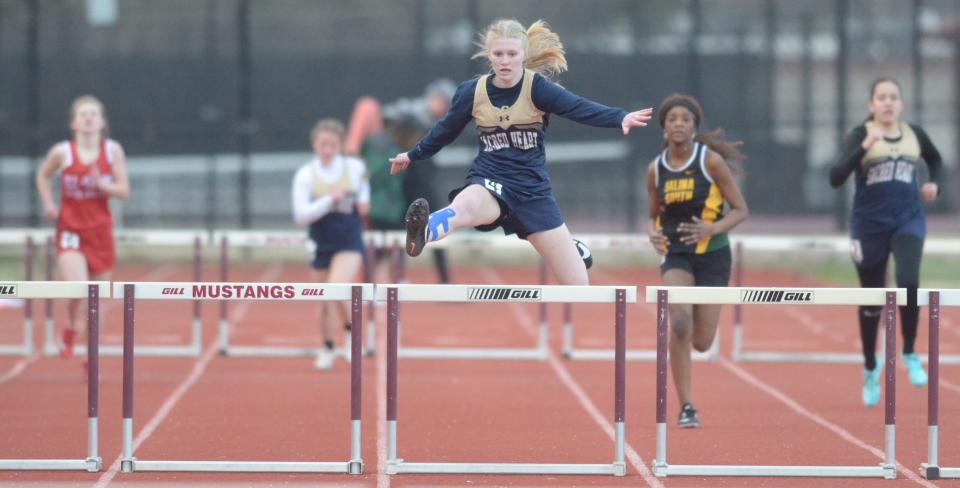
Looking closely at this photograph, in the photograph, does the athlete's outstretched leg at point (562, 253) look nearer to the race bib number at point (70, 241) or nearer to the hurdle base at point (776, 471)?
the hurdle base at point (776, 471)

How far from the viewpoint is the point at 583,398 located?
9305 millimetres

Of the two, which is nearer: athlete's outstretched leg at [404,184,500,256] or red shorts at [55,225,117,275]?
athlete's outstretched leg at [404,184,500,256]

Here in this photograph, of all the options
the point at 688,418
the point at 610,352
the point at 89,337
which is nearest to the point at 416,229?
the point at 89,337

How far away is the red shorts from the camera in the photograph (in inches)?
378

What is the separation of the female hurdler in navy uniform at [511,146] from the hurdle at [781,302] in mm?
515

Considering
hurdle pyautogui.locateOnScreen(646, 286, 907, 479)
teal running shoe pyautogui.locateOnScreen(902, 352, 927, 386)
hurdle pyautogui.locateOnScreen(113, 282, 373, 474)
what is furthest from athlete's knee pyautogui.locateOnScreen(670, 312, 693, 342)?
hurdle pyautogui.locateOnScreen(113, 282, 373, 474)

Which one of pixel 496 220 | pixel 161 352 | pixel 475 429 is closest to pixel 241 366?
pixel 161 352

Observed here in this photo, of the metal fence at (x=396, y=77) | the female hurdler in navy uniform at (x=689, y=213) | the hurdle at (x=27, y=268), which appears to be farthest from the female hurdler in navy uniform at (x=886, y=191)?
the metal fence at (x=396, y=77)

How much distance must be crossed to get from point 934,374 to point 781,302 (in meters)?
0.73

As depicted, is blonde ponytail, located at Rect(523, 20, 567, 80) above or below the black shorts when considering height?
above

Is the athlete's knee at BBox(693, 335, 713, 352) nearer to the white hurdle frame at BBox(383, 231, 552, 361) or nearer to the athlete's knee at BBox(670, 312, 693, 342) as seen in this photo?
the athlete's knee at BBox(670, 312, 693, 342)

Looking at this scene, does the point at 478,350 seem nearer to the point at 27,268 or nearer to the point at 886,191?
the point at 27,268

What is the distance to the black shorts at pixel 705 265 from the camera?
7.89 meters

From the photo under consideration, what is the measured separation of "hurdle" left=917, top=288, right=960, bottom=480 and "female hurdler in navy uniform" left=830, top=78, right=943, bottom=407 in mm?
2162
